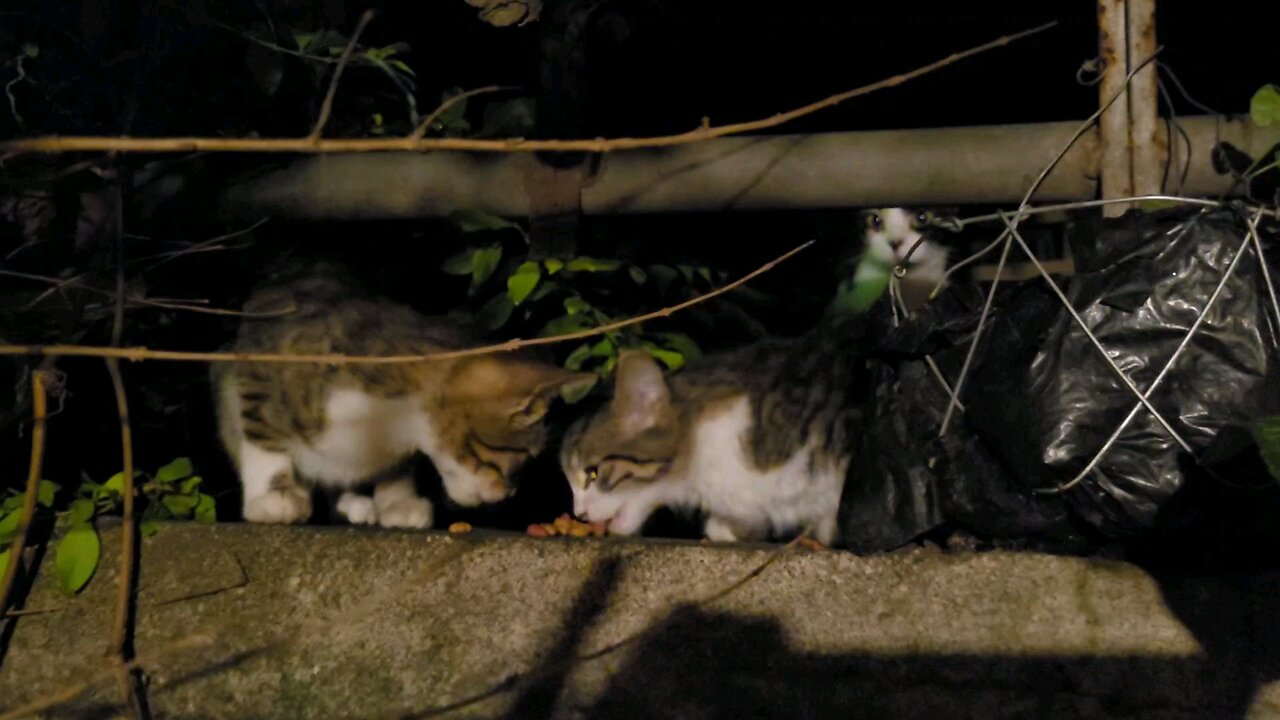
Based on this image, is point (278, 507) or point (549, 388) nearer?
point (278, 507)

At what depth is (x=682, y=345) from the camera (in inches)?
139

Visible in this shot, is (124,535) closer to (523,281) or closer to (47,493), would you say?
(47,493)

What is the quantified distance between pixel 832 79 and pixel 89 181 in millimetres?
2639

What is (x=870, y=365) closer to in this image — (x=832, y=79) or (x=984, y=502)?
(x=984, y=502)

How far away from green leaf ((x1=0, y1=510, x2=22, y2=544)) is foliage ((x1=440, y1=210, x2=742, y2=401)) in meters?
1.11

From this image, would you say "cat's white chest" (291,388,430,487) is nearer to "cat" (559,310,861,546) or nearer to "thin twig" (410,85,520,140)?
"cat" (559,310,861,546)

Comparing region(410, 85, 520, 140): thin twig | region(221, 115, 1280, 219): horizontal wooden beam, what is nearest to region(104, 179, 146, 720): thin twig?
region(221, 115, 1280, 219): horizontal wooden beam

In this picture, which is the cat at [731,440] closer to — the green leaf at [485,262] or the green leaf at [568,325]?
the green leaf at [568,325]

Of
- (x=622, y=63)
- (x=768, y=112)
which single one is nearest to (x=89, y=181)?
(x=622, y=63)

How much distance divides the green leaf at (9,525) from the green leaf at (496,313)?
110 cm

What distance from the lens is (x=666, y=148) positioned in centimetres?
306

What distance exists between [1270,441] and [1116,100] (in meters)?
1.01

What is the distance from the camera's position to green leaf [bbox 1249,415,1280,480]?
176 cm

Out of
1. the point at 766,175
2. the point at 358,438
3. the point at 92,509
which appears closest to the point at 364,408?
the point at 358,438
